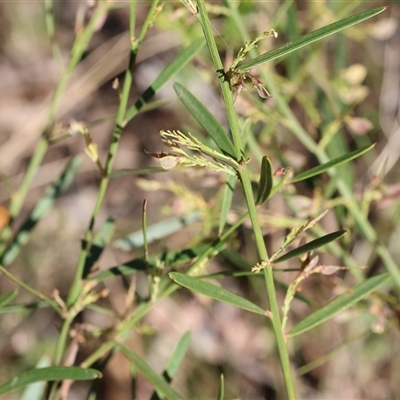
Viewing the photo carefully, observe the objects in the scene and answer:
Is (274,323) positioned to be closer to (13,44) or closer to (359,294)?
(359,294)

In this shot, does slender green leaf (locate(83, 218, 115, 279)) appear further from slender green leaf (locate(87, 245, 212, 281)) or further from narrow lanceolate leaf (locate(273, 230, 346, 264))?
narrow lanceolate leaf (locate(273, 230, 346, 264))

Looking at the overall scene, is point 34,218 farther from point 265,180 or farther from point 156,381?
point 265,180

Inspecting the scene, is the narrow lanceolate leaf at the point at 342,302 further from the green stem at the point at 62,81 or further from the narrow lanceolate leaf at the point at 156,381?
the green stem at the point at 62,81

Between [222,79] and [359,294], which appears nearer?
[222,79]

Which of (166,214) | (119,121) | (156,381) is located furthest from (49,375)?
(166,214)

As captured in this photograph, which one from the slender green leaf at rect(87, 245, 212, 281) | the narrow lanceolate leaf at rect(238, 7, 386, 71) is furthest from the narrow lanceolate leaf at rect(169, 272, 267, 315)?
the narrow lanceolate leaf at rect(238, 7, 386, 71)

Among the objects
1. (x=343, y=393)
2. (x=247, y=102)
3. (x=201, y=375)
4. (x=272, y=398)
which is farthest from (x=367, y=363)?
(x=247, y=102)

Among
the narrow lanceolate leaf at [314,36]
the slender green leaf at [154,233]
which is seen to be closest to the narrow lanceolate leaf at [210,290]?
the narrow lanceolate leaf at [314,36]
